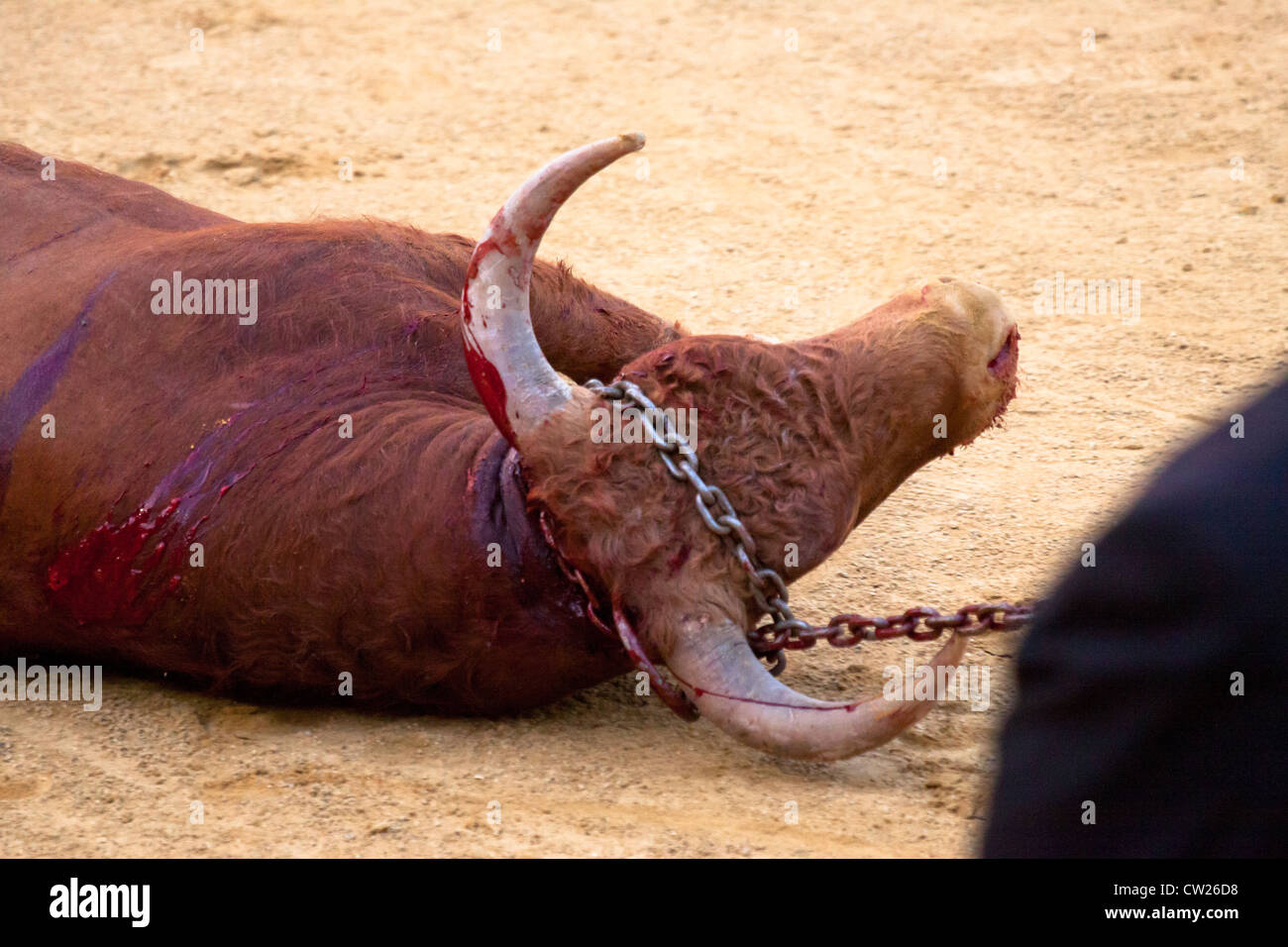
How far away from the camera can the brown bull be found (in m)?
2.82

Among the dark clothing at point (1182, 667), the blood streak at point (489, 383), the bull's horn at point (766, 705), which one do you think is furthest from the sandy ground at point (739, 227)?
the blood streak at point (489, 383)

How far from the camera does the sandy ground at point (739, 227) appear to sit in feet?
9.77

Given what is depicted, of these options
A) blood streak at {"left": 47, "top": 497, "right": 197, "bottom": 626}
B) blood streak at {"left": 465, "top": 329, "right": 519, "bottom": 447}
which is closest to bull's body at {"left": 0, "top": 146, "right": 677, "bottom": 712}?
blood streak at {"left": 47, "top": 497, "right": 197, "bottom": 626}

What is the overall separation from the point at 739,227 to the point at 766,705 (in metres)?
3.87

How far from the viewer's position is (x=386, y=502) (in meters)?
3.06

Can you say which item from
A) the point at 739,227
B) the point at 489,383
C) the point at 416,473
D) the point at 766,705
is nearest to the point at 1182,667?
the point at 766,705

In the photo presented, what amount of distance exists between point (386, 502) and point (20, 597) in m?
0.89

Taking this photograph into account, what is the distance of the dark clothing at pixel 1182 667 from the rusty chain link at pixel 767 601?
1687 millimetres

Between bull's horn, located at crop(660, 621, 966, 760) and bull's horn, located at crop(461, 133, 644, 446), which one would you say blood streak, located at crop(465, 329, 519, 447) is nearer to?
bull's horn, located at crop(461, 133, 644, 446)

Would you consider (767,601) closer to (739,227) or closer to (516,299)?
(516,299)

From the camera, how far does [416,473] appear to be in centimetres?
310

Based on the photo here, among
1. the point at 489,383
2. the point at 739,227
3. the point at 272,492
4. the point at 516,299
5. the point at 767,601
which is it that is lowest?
the point at 767,601

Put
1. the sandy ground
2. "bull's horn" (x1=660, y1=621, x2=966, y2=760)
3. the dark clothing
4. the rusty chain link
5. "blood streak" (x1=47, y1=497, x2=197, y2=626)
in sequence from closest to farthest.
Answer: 1. the dark clothing
2. "bull's horn" (x1=660, y1=621, x2=966, y2=760)
3. the rusty chain link
4. the sandy ground
5. "blood streak" (x1=47, y1=497, x2=197, y2=626)

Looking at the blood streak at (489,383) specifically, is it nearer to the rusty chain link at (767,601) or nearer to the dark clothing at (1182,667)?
the rusty chain link at (767,601)
